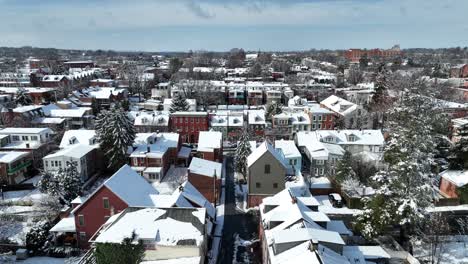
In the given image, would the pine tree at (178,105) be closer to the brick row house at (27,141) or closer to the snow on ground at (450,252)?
the brick row house at (27,141)

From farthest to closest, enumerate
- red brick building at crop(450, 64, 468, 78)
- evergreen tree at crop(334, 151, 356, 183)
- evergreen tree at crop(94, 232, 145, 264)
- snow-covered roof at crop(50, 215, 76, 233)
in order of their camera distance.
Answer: red brick building at crop(450, 64, 468, 78) < evergreen tree at crop(334, 151, 356, 183) < snow-covered roof at crop(50, 215, 76, 233) < evergreen tree at crop(94, 232, 145, 264)

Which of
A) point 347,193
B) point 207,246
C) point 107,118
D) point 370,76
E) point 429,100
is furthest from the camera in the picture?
point 370,76

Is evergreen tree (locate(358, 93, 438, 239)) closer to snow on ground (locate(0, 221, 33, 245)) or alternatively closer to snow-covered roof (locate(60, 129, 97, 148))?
snow on ground (locate(0, 221, 33, 245))

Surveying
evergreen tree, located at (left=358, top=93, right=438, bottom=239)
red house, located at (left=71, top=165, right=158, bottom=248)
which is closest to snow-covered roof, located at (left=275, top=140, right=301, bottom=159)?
evergreen tree, located at (left=358, top=93, right=438, bottom=239)

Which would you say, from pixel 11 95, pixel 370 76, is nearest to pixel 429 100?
pixel 11 95

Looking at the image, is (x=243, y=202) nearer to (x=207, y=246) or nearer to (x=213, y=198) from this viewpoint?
(x=213, y=198)

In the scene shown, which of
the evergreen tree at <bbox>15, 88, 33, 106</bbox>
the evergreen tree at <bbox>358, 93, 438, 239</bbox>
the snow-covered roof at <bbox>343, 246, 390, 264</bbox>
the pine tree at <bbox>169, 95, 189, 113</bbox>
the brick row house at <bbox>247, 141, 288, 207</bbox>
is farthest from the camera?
the evergreen tree at <bbox>15, 88, 33, 106</bbox>

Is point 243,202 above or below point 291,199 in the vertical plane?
below
